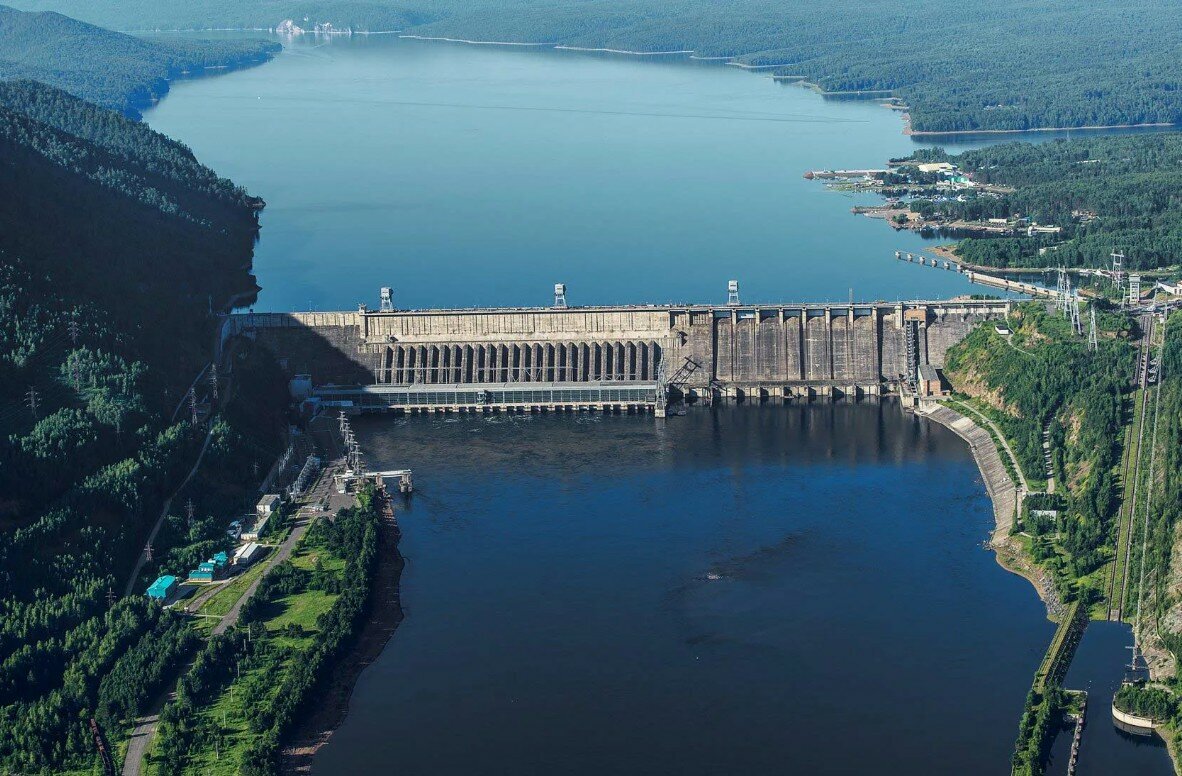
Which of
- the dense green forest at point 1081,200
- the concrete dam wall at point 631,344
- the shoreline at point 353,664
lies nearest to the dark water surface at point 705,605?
the shoreline at point 353,664

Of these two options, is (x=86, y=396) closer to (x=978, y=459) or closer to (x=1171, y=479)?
(x=978, y=459)

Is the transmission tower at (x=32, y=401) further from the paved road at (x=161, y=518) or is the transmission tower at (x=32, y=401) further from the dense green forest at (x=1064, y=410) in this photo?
the dense green forest at (x=1064, y=410)

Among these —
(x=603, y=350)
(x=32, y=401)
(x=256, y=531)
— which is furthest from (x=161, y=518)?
(x=603, y=350)

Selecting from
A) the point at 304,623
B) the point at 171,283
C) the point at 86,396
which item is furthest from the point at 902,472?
the point at 171,283

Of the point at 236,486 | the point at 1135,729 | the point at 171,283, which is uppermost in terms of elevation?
the point at 171,283

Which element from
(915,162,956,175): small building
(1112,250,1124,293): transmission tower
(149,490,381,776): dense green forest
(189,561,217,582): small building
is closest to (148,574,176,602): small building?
(189,561,217,582): small building

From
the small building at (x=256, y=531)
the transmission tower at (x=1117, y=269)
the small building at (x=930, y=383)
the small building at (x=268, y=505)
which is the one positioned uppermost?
the transmission tower at (x=1117, y=269)

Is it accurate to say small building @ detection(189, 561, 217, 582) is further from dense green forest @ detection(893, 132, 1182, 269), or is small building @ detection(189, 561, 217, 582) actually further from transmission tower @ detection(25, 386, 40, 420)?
dense green forest @ detection(893, 132, 1182, 269)
